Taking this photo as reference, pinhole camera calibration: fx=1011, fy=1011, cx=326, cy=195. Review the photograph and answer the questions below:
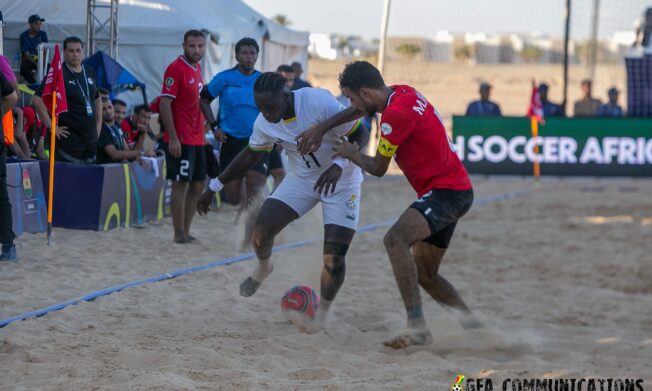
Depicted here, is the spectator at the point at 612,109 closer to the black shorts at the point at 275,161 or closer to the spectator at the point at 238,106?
the black shorts at the point at 275,161

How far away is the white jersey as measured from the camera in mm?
6781

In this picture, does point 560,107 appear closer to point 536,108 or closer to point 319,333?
point 536,108

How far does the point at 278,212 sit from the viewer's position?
6.89 m

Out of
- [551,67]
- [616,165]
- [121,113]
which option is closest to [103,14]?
[121,113]

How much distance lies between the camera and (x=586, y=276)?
10.0 metres

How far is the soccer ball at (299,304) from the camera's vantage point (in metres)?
6.82

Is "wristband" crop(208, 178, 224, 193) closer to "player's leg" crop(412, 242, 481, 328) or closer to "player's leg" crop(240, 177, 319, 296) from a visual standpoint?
"player's leg" crop(240, 177, 319, 296)

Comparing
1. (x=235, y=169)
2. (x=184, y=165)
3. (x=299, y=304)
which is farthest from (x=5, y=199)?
(x=299, y=304)

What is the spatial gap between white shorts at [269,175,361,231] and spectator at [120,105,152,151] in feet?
16.1

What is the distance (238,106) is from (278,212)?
3226 millimetres

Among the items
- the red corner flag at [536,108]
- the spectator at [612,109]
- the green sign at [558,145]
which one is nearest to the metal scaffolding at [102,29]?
the green sign at [558,145]

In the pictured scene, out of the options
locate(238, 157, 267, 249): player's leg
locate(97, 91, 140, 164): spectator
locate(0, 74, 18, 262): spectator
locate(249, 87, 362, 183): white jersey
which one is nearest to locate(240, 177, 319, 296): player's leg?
locate(249, 87, 362, 183): white jersey

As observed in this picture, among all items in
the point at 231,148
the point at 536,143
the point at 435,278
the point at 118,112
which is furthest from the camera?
the point at 536,143

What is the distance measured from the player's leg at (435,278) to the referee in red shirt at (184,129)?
11.5ft
